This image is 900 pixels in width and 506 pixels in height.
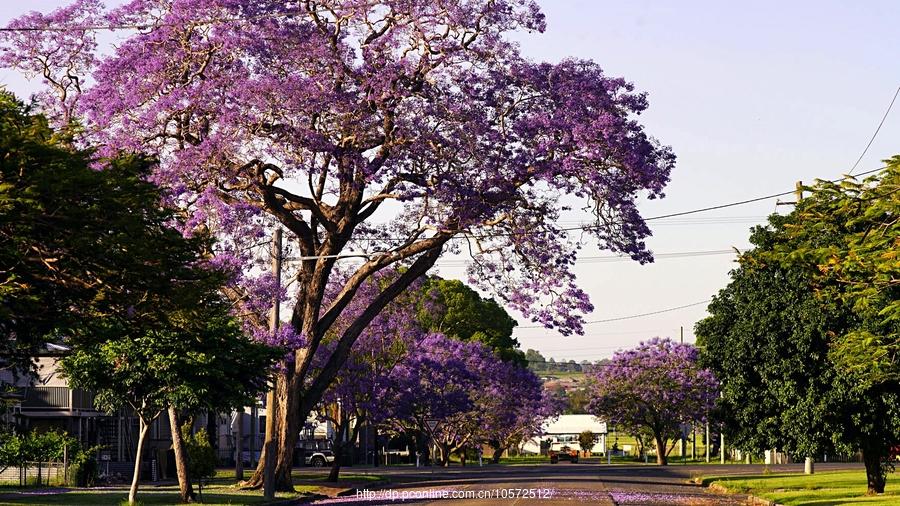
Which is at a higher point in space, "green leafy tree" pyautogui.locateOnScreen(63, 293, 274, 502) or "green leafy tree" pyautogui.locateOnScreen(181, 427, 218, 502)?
"green leafy tree" pyautogui.locateOnScreen(63, 293, 274, 502)

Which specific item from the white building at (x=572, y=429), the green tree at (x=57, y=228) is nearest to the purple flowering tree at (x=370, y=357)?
the green tree at (x=57, y=228)

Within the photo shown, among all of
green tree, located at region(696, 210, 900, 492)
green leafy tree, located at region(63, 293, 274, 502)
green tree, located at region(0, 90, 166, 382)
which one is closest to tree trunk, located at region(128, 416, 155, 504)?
green leafy tree, located at region(63, 293, 274, 502)

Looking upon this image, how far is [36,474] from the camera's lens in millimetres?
46344

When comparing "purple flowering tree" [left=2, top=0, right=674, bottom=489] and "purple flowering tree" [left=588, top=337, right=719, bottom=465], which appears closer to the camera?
"purple flowering tree" [left=2, top=0, right=674, bottom=489]

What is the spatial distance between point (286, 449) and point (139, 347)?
11187 mm

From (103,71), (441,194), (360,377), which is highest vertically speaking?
(103,71)

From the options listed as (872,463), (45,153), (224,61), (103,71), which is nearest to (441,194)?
(224,61)

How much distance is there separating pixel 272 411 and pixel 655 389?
51766 mm

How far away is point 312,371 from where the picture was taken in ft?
189

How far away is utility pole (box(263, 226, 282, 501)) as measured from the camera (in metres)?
34.4

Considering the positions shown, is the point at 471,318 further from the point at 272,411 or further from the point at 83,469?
the point at 272,411

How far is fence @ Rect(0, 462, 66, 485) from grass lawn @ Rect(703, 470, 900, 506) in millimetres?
23234

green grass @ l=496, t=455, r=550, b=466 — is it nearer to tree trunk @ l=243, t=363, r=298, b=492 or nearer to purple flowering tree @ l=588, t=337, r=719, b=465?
purple flowering tree @ l=588, t=337, r=719, b=465

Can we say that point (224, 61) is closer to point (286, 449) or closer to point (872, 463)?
point (286, 449)
